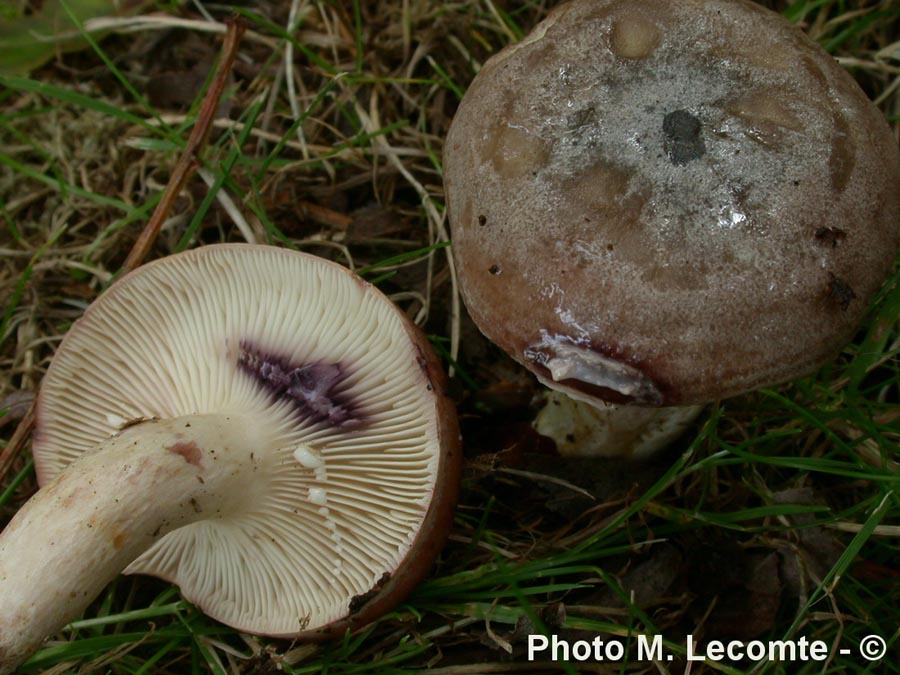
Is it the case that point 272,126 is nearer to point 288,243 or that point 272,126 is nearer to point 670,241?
point 288,243

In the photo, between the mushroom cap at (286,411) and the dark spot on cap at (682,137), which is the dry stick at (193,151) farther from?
the dark spot on cap at (682,137)

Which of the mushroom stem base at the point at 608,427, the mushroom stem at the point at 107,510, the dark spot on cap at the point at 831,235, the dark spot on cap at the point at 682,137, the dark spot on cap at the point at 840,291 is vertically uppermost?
the dark spot on cap at the point at 682,137

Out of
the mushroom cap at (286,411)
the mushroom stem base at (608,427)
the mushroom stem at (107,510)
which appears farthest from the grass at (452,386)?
the mushroom stem at (107,510)

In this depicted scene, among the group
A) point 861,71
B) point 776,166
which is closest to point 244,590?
point 776,166

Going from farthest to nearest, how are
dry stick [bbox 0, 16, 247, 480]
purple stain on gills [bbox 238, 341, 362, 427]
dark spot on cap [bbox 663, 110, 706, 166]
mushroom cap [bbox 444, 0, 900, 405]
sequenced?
dry stick [bbox 0, 16, 247, 480] → purple stain on gills [bbox 238, 341, 362, 427] → dark spot on cap [bbox 663, 110, 706, 166] → mushroom cap [bbox 444, 0, 900, 405]

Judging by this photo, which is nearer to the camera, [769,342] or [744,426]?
[769,342]

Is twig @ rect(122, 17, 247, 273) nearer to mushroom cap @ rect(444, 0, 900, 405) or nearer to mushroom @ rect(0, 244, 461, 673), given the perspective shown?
mushroom @ rect(0, 244, 461, 673)

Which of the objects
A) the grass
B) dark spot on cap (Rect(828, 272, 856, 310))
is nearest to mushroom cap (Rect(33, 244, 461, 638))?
the grass
